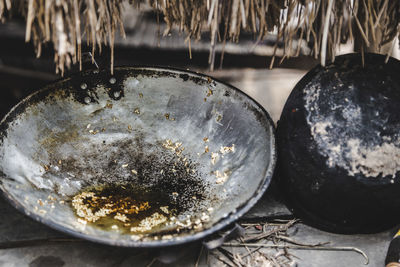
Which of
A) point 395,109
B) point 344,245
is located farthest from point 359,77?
point 344,245

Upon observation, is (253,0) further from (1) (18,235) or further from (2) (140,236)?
(1) (18,235)

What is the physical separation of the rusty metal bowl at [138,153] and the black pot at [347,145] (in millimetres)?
187

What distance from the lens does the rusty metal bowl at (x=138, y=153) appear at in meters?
1.53

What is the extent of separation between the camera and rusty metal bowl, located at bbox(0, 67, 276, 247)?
1528 millimetres

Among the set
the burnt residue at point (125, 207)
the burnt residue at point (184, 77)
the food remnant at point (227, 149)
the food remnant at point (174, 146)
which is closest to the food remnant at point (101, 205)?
the burnt residue at point (125, 207)

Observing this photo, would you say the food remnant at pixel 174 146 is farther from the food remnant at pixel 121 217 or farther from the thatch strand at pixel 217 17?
the thatch strand at pixel 217 17

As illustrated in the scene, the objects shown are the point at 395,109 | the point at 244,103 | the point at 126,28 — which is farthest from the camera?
the point at 126,28

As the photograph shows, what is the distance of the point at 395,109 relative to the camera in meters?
1.55

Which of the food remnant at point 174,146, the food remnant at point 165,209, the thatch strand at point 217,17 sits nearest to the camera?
the thatch strand at point 217,17

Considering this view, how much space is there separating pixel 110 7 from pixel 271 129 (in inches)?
37.9

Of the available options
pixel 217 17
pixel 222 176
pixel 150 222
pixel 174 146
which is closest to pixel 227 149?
pixel 222 176

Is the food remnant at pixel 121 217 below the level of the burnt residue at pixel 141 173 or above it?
below

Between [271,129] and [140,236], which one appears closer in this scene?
[140,236]

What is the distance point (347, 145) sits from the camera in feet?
5.13
